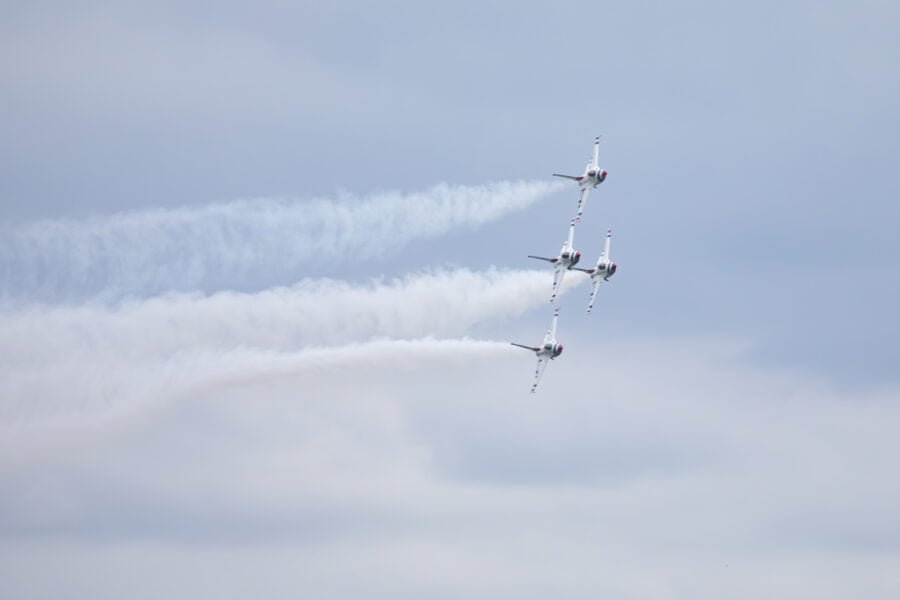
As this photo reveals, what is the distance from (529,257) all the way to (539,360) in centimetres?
610

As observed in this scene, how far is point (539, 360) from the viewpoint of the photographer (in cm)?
Answer: 12575

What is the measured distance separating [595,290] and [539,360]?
6.10 m

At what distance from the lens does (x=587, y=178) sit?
125m

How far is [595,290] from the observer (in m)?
129

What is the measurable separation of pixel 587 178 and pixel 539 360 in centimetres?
1035

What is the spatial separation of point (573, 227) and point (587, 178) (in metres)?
3.04

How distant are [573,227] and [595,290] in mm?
4438

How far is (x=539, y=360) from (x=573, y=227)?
767cm

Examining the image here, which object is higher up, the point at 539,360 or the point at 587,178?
the point at 587,178

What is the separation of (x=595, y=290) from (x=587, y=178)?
7.19m
